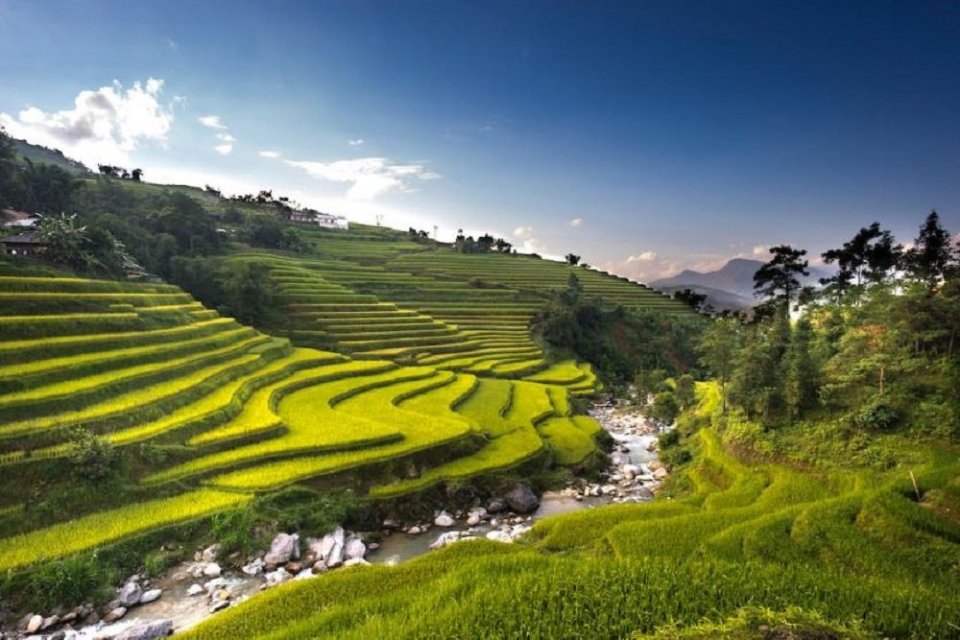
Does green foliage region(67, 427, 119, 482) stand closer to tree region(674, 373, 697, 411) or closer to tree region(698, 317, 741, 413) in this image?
tree region(698, 317, 741, 413)

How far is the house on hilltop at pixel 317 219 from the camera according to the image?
91.9m

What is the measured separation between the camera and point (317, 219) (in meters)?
94.3

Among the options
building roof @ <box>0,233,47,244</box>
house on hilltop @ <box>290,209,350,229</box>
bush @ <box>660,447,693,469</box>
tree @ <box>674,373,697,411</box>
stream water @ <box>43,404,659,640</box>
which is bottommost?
stream water @ <box>43,404,659,640</box>

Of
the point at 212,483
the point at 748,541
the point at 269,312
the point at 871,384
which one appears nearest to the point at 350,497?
the point at 212,483

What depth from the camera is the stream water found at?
11031 millimetres

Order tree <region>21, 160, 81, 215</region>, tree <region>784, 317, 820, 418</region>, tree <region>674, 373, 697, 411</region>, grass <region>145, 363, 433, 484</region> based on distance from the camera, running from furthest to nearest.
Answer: tree <region>21, 160, 81, 215</region>
tree <region>674, 373, 697, 411</region>
tree <region>784, 317, 820, 418</region>
grass <region>145, 363, 433, 484</region>

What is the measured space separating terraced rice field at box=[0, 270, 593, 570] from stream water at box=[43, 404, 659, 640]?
5.91 feet

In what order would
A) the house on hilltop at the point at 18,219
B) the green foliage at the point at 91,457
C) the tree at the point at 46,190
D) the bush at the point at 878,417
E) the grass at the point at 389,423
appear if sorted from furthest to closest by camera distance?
the tree at the point at 46,190, the house on hilltop at the point at 18,219, the grass at the point at 389,423, the bush at the point at 878,417, the green foliage at the point at 91,457

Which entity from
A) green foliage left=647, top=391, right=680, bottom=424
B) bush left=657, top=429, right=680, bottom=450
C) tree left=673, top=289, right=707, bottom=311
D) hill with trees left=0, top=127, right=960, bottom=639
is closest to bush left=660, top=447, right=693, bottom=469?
hill with trees left=0, top=127, right=960, bottom=639

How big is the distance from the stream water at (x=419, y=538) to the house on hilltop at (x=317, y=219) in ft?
263

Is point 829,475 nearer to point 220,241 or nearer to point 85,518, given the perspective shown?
point 85,518

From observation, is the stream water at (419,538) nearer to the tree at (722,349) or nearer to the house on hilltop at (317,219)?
the tree at (722,349)

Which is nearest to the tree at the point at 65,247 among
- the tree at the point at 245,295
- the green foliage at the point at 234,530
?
the tree at the point at 245,295

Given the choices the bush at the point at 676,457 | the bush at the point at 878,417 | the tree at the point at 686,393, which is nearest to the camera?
the bush at the point at 878,417
